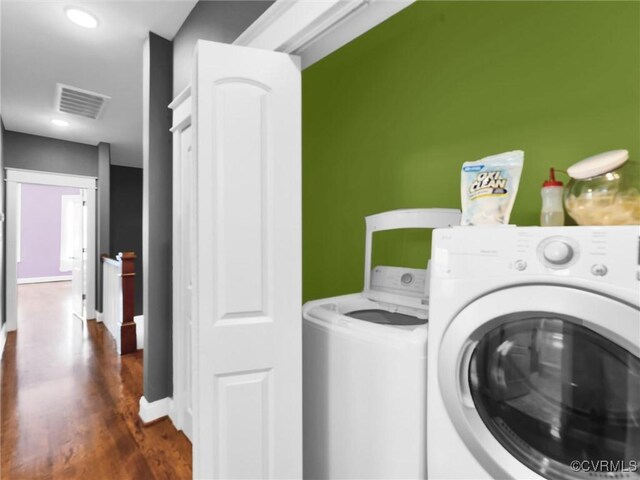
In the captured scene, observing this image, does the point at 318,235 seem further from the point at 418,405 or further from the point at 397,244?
the point at 418,405

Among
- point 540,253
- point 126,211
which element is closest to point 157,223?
point 540,253

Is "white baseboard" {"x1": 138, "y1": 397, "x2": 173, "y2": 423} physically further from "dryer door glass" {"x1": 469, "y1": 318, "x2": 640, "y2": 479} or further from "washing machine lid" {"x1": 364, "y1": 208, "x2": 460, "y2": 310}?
"dryer door glass" {"x1": 469, "y1": 318, "x2": 640, "y2": 479}

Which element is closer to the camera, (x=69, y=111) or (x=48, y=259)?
(x=69, y=111)

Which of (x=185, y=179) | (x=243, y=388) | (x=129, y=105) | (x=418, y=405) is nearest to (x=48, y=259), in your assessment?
(x=129, y=105)

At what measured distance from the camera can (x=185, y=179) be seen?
2080mm

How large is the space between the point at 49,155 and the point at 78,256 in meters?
1.51

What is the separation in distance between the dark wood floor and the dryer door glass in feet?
5.35

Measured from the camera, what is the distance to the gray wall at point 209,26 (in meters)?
1.57

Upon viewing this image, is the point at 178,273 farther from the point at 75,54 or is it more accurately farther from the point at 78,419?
the point at 75,54

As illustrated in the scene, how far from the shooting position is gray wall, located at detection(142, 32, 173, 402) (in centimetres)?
223

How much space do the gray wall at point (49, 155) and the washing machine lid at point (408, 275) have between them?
484 cm

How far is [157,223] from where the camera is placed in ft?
7.36

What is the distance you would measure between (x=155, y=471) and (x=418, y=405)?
1.54m

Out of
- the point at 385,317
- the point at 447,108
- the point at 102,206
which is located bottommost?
the point at 385,317
